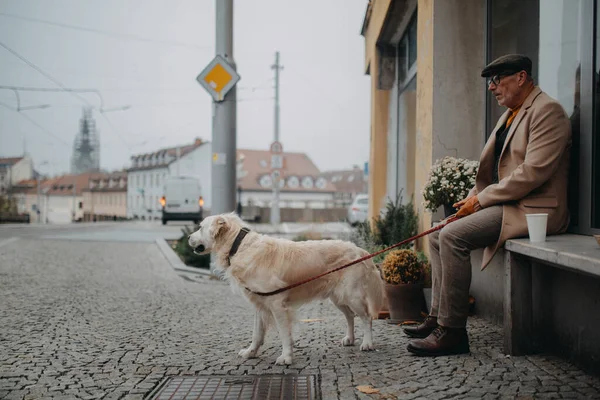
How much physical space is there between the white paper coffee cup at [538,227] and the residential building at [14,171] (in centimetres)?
6679

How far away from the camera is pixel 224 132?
8750 millimetres

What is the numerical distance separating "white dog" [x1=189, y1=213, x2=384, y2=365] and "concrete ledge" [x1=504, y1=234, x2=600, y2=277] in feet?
4.02

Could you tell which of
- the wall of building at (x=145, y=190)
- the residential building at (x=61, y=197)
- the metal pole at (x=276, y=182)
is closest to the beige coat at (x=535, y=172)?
the metal pole at (x=276, y=182)

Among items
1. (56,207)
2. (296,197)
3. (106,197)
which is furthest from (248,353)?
(56,207)

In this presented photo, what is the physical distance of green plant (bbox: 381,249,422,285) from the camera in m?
4.96

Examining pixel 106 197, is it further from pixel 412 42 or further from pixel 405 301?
pixel 405 301

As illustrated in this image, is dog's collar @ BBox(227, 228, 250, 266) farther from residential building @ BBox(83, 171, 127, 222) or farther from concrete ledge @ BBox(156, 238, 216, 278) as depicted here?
residential building @ BBox(83, 171, 127, 222)

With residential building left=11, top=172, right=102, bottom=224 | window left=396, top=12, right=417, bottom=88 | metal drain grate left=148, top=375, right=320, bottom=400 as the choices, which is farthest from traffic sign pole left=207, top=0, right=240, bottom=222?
residential building left=11, top=172, right=102, bottom=224

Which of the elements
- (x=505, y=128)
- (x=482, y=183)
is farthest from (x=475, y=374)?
(x=505, y=128)

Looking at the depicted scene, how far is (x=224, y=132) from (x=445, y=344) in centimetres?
591

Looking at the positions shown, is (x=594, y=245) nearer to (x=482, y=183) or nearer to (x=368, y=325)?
(x=482, y=183)

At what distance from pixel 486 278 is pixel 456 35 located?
8.98 ft

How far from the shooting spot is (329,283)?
420 centimetres

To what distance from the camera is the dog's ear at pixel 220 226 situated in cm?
409
